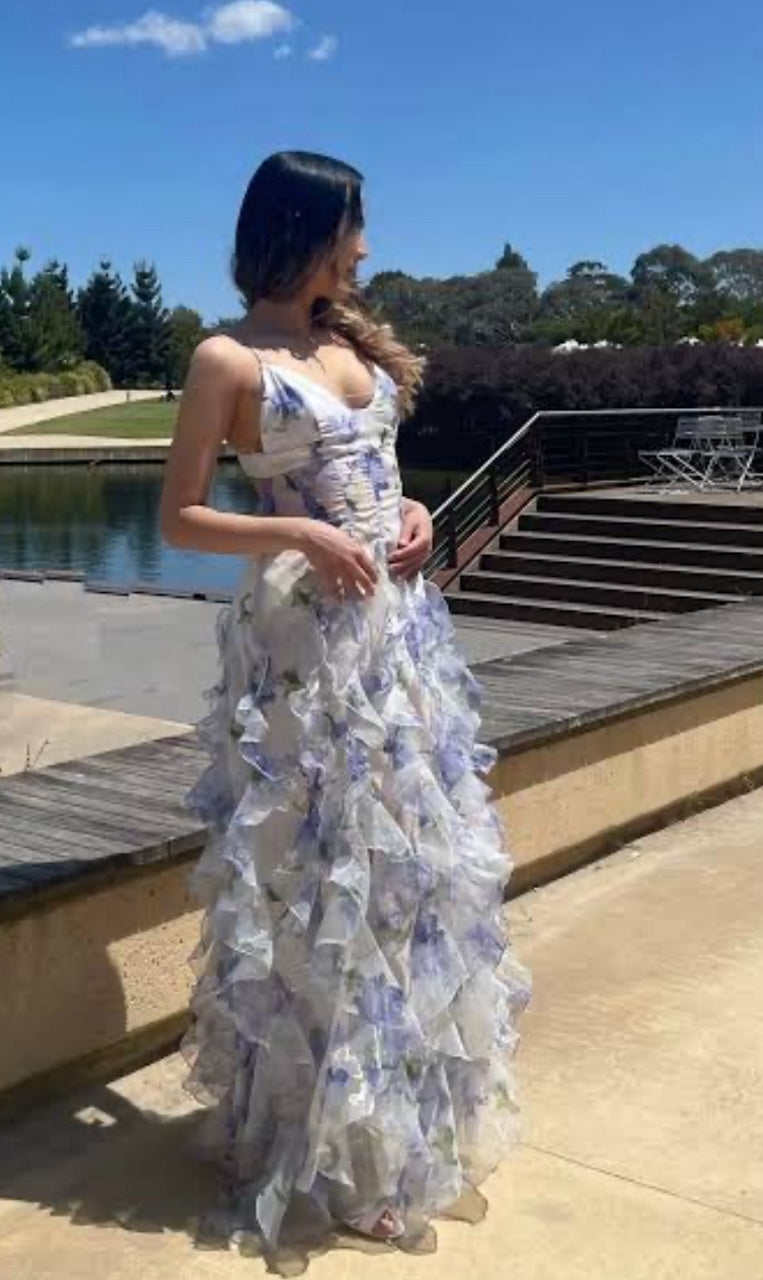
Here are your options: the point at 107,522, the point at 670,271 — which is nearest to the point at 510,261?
the point at 670,271

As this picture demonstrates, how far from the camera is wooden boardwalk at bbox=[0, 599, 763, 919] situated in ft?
10.7

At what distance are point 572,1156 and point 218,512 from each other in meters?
1.46

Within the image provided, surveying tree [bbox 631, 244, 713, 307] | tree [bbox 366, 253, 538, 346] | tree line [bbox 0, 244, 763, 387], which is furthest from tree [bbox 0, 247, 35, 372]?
tree [bbox 631, 244, 713, 307]

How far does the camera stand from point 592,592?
13.9 meters

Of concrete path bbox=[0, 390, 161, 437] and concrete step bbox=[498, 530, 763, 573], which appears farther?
concrete path bbox=[0, 390, 161, 437]

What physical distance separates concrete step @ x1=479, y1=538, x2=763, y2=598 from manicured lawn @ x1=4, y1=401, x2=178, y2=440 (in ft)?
193

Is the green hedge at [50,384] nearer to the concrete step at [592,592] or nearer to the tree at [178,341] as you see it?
the tree at [178,341]

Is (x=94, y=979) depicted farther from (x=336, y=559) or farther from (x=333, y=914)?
(x=336, y=559)

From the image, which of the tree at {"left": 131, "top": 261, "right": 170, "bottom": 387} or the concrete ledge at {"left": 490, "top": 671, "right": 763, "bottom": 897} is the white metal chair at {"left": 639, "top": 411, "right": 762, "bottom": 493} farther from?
the tree at {"left": 131, "top": 261, "right": 170, "bottom": 387}

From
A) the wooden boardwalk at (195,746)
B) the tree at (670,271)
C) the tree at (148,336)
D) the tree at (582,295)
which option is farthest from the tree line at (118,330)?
the wooden boardwalk at (195,746)

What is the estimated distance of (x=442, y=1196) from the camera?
2.71 m

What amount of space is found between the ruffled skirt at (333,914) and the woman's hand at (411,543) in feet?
0.11

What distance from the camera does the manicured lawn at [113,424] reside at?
75500 millimetres

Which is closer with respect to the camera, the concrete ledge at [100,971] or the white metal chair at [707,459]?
the concrete ledge at [100,971]
